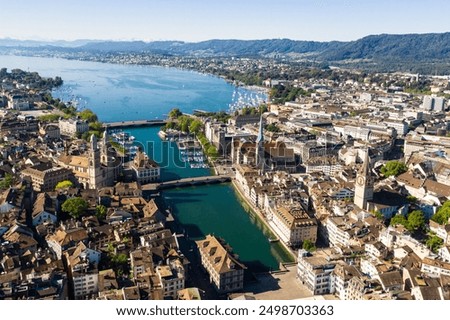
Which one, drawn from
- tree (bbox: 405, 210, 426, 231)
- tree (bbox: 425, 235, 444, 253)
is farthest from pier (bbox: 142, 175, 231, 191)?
tree (bbox: 425, 235, 444, 253)

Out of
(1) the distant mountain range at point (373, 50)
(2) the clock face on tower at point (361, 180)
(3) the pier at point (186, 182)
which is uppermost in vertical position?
(1) the distant mountain range at point (373, 50)

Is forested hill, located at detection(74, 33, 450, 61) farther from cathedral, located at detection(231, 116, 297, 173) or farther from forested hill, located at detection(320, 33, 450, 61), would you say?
cathedral, located at detection(231, 116, 297, 173)

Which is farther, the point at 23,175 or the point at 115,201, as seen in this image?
the point at 23,175

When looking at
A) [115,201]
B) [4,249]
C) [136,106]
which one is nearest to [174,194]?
[115,201]

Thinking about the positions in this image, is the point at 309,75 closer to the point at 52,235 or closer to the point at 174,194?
the point at 174,194

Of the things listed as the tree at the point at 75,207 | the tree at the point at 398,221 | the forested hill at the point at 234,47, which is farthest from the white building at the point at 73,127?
the forested hill at the point at 234,47

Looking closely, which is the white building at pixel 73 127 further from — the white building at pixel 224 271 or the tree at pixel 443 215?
Answer: the tree at pixel 443 215
